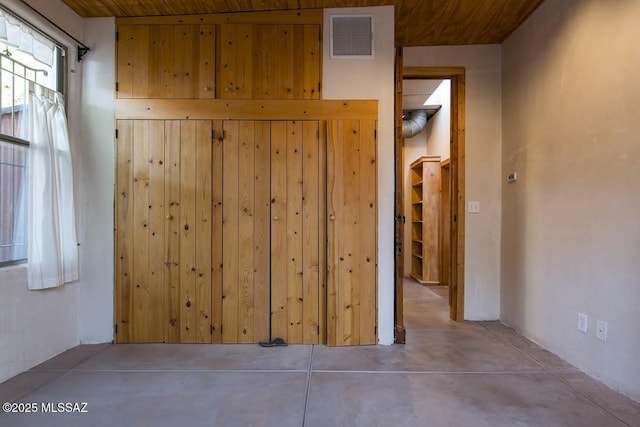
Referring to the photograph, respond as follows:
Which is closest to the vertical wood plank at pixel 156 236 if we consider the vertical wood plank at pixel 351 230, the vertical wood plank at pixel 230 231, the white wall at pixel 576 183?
the vertical wood plank at pixel 230 231

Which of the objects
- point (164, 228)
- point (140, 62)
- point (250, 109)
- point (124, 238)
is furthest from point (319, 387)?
point (140, 62)

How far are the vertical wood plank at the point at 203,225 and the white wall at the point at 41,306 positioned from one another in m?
1.02

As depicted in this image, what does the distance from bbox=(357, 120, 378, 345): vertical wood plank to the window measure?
249cm

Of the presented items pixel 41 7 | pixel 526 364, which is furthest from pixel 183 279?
pixel 526 364

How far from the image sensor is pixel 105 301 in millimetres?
3084

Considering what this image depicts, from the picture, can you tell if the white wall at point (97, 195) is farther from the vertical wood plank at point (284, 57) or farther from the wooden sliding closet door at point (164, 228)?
the vertical wood plank at point (284, 57)

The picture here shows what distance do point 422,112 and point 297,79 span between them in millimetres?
3598

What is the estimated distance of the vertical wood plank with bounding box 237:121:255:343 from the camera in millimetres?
3051

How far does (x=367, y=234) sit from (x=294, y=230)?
62 centimetres

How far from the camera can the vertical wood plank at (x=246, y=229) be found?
10.0ft

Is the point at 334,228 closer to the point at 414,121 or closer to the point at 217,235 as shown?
the point at 217,235

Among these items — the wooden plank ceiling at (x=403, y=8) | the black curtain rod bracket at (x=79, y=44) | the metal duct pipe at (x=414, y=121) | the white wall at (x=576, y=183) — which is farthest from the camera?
the metal duct pipe at (x=414, y=121)

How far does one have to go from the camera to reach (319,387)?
7.47 feet

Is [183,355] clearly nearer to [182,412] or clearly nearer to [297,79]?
[182,412]
